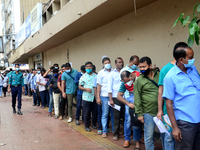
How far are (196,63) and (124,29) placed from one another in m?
3.30

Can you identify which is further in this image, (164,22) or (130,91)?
(164,22)

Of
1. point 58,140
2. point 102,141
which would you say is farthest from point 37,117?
point 102,141

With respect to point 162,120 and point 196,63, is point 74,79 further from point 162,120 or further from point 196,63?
point 162,120

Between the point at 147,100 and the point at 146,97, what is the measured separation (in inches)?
2.1

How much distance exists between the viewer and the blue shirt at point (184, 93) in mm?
2520

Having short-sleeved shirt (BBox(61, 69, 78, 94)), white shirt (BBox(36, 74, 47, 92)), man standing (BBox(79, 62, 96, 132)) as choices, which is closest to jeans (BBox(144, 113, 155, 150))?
man standing (BBox(79, 62, 96, 132))

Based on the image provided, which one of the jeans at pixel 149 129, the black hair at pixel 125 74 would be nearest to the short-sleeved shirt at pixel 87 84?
the black hair at pixel 125 74

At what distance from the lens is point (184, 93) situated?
2551 mm

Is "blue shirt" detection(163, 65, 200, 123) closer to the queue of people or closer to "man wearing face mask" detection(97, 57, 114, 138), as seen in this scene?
the queue of people

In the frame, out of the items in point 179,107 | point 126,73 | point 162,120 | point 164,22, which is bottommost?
point 162,120

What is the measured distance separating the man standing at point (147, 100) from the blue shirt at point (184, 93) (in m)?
0.75

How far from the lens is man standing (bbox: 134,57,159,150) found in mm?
3410

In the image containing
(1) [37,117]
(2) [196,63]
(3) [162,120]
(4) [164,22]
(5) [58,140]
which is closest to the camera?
(3) [162,120]

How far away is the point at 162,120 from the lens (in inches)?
119
